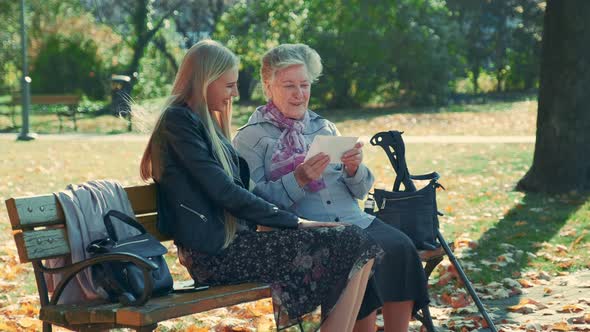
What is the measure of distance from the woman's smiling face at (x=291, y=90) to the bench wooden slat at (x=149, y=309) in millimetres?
1220

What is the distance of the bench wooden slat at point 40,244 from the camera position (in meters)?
3.92

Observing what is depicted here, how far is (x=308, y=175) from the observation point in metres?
4.70

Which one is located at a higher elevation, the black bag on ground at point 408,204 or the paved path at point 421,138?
the black bag on ground at point 408,204

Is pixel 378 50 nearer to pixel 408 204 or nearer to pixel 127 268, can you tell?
pixel 408 204

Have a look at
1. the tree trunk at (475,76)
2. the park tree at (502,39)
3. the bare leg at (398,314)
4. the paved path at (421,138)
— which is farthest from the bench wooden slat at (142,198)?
the park tree at (502,39)

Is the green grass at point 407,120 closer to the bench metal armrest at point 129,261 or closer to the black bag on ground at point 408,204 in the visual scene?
the black bag on ground at point 408,204

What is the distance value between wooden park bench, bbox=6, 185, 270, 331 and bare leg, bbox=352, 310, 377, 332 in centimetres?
64

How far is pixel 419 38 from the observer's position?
25281mm

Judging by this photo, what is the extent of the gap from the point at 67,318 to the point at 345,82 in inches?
856

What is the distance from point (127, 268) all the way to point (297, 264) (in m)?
0.78

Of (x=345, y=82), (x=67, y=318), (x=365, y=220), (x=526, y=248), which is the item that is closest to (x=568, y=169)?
(x=526, y=248)

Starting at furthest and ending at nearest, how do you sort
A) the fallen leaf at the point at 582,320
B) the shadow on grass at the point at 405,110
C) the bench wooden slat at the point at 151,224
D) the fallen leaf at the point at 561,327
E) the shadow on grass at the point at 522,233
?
the shadow on grass at the point at 405,110, the shadow on grass at the point at 522,233, the fallen leaf at the point at 582,320, the fallen leaf at the point at 561,327, the bench wooden slat at the point at 151,224

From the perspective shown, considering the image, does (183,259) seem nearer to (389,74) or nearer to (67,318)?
(67,318)

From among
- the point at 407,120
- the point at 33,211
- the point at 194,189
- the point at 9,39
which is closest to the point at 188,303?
the point at 194,189
